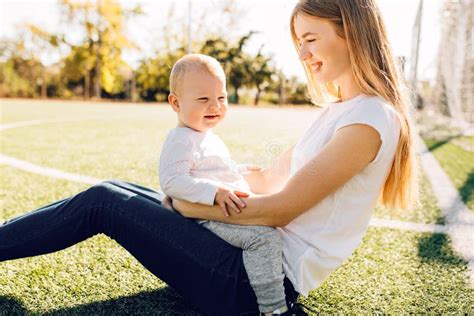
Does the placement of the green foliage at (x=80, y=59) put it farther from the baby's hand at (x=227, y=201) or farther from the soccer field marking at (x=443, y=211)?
the baby's hand at (x=227, y=201)

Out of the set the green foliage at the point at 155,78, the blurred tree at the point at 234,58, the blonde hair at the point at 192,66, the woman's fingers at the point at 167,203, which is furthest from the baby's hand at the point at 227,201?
the green foliage at the point at 155,78

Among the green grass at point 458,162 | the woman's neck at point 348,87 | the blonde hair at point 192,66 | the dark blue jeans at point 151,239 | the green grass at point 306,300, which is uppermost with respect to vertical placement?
the blonde hair at point 192,66

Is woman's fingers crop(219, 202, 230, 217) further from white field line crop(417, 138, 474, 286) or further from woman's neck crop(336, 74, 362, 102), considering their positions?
white field line crop(417, 138, 474, 286)

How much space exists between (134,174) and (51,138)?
12.5 ft

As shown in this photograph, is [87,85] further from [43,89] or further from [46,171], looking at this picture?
[46,171]

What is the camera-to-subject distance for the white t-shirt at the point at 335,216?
1.80m

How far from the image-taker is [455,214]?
14.0ft

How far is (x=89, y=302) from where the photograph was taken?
2283mm

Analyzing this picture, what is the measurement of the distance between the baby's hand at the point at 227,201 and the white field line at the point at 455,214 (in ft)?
5.09

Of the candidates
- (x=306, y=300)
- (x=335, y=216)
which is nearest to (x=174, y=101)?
(x=335, y=216)

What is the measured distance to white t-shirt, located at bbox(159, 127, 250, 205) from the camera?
190 centimetres

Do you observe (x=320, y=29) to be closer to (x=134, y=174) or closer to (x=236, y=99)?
(x=134, y=174)

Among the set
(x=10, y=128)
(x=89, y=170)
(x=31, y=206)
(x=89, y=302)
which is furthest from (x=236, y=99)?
(x=89, y=302)

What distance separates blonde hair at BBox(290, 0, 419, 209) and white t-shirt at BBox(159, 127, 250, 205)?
63cm
